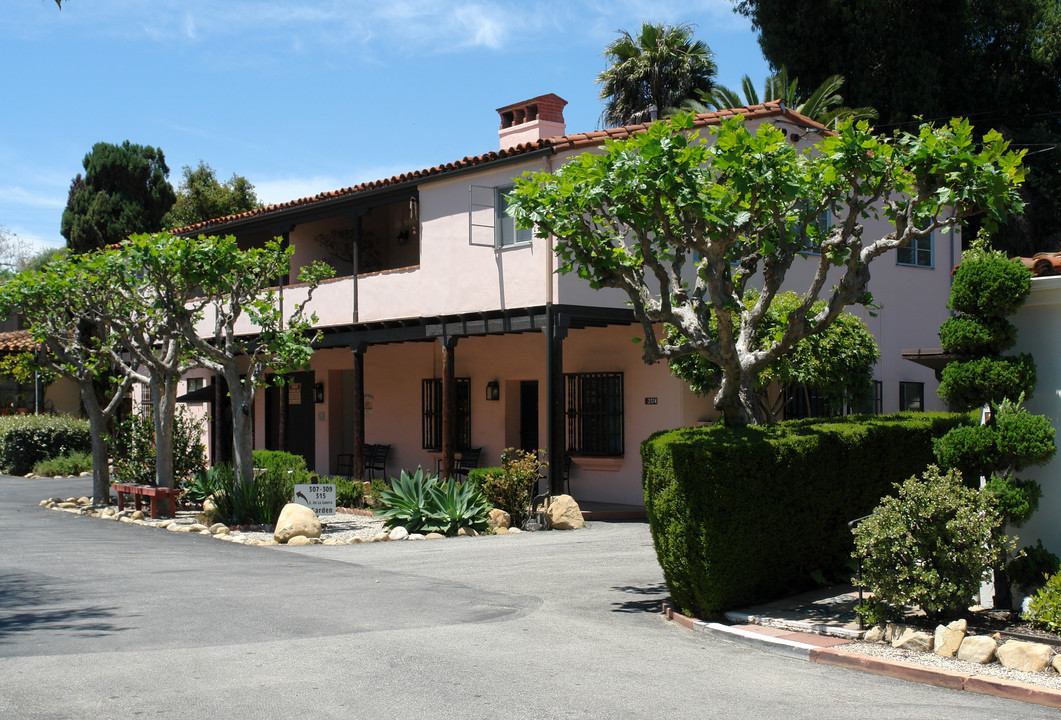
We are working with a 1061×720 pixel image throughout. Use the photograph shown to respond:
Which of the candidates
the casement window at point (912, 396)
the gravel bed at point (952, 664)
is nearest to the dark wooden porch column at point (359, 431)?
the casement window at point (912, 396)

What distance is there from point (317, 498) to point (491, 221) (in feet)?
18.0

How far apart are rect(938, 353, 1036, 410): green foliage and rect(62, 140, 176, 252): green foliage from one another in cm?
2763

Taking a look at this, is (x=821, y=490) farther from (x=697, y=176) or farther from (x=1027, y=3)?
(x=1027, y=3)

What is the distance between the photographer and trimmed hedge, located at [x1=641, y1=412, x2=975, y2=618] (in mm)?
8648

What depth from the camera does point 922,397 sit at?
2088 centimetres

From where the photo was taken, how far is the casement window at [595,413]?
60.7 ft

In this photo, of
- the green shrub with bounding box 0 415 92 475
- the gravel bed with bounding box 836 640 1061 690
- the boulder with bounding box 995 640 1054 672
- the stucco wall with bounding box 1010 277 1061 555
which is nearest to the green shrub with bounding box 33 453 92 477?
the green shrub with bounding box 0 415 92 475

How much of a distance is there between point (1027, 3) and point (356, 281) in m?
19.9

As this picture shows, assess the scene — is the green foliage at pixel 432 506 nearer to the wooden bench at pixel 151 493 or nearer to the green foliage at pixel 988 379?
the wooden bench at pixel 151 493

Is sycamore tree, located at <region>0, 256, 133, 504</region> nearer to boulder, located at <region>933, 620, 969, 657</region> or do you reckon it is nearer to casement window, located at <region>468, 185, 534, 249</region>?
casement window, located at <region>468, 185, 534, 249</region>

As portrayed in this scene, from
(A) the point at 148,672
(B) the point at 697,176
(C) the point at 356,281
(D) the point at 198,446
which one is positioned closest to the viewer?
(A) the point at 148,672

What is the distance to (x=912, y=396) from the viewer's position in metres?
20.7

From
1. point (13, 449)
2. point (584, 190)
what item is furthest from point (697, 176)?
point (13, 449)

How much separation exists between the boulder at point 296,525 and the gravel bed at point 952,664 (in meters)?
8.20
